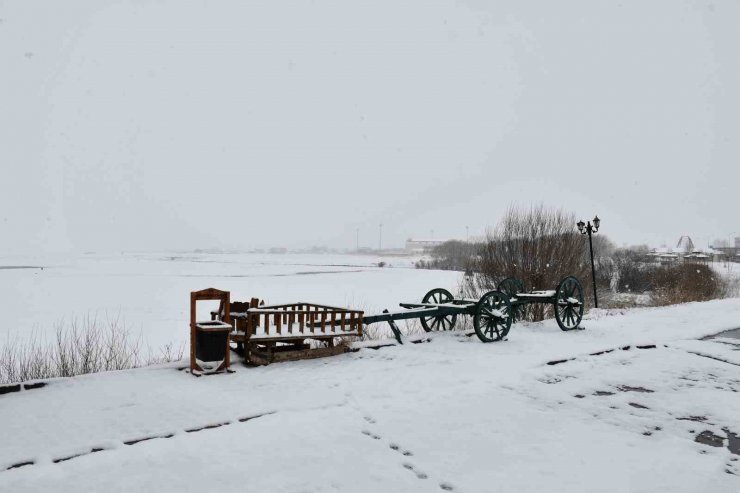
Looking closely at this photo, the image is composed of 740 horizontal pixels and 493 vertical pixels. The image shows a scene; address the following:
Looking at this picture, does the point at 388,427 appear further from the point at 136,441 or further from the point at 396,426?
the point at 136,441

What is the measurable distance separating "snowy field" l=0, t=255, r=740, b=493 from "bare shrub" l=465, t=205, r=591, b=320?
12.7 metres

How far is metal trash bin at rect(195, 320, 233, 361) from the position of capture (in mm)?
7500

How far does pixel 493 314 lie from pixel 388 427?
18.5 ft

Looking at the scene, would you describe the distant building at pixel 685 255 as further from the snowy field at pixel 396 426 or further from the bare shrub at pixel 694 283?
the snowy field at pixel 396 426

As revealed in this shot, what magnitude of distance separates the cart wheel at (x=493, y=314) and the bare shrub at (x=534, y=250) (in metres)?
11.7

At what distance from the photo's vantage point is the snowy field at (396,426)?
426cm

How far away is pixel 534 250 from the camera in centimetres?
2238

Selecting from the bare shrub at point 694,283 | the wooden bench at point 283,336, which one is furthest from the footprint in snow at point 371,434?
the bare shrub at point 694,283

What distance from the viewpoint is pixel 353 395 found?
6652 mm

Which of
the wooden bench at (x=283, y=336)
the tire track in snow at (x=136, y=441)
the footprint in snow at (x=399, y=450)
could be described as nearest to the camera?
the tire track in snow at (x=136, y=441)

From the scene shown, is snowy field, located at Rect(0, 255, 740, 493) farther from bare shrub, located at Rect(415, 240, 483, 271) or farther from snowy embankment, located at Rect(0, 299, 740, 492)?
bare shrub, located at Rect(415, 240, 483, 271)

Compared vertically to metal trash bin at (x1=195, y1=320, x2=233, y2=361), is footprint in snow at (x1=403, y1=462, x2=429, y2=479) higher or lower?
lower

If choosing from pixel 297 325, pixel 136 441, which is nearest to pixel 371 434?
pixel 136 441

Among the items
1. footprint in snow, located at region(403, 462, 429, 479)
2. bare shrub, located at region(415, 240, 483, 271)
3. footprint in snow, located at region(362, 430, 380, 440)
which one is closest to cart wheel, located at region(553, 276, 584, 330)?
footprint in snow, located at region(362, 430, 380, 440)
